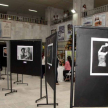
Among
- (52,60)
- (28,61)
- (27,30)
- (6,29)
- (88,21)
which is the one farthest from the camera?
(27,30)

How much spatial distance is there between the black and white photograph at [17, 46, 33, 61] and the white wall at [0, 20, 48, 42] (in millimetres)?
12745

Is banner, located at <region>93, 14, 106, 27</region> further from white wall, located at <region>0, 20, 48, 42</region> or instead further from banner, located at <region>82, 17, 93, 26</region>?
white wall, located at <region>0, 20, 48, 42</region>

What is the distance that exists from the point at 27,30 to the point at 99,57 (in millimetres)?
16584

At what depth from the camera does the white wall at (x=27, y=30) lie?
55.1 feet

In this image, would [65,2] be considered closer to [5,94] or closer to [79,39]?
[5,94]

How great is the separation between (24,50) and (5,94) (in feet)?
6.10

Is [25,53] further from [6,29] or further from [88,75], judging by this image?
[6,29]

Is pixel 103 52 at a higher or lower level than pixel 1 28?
lower

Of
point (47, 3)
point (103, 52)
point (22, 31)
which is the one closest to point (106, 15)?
point (47, 3)

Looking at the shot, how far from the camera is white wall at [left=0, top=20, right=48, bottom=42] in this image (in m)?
16.8

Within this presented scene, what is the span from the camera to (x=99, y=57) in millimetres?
1851

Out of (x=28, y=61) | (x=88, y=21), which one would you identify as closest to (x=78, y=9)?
(x=88, y=21)

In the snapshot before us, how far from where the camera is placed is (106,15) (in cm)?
1238

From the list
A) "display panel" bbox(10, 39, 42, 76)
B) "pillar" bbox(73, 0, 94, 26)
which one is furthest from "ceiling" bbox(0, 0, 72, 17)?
"display panel" bbox(10, 39, 42, 76)
